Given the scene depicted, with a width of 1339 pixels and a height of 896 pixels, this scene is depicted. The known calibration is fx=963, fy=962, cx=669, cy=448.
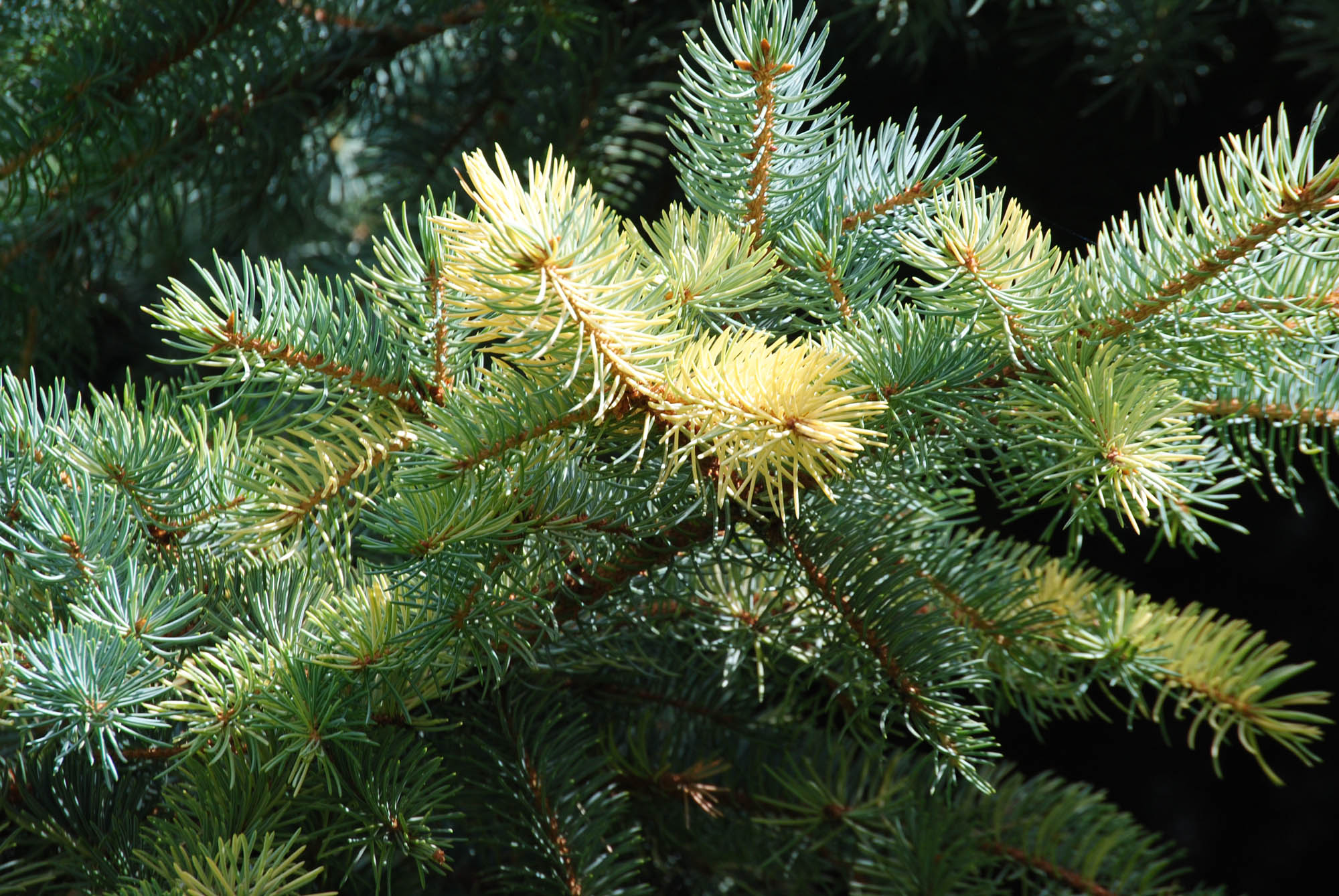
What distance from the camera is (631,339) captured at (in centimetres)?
24

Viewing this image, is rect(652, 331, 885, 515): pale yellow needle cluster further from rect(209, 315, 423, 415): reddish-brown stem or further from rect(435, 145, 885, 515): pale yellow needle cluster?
rect(209, 315, 423, 415): reddish-brown stem

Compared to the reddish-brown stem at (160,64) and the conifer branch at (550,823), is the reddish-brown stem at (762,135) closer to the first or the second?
→ the conifer branch at (550,823)

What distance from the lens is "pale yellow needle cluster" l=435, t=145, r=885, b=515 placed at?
225 millimetres

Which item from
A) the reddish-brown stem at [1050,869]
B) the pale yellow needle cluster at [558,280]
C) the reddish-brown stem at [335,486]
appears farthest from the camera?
the reddish-brown stem at [1050,869]

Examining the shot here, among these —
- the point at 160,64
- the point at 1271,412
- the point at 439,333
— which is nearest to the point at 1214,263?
the point at 1271,412

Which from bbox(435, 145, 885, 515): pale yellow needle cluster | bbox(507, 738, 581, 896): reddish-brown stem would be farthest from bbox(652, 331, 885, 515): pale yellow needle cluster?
bbox(507, 738, 581, 896): reddish-brown stem

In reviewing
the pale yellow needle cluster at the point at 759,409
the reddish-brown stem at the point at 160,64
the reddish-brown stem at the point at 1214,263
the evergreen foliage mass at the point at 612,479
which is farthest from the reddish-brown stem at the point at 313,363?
the reddish-brown stem at the point at 160,64

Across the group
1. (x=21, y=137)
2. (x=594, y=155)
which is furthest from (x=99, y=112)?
(x=594, y=155)

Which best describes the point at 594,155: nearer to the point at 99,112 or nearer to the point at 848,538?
the point at 99,112

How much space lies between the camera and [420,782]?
13.3 inches

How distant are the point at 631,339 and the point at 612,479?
0.07m

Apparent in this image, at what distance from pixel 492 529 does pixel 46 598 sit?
0.64 ft

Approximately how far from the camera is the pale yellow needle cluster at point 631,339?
0.74ft

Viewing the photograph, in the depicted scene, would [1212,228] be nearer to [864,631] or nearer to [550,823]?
[864,631]
